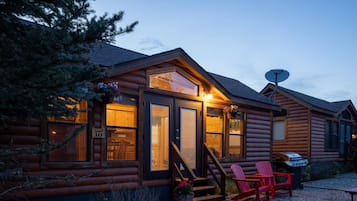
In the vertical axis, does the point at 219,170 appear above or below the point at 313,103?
below

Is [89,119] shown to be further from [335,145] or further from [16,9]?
[335,145]

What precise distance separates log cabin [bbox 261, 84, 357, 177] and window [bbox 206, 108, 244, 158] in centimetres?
411

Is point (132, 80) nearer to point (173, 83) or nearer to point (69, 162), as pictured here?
point (173, 83)

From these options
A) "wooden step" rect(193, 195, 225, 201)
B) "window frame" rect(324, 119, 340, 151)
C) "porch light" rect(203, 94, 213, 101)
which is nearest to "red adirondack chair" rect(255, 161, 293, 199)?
"wooden step" rect(193, 195, 225, 201)

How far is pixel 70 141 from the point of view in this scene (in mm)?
6082

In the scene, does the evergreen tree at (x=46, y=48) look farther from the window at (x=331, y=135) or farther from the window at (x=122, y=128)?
the window at (x=331, y=135)

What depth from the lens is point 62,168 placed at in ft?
19.2

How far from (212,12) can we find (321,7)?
376cm

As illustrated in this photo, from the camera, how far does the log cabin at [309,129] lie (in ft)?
48.1

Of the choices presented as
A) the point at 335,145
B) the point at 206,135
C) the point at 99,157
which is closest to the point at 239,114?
the point at 206,135

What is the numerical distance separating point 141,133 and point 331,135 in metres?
12.2

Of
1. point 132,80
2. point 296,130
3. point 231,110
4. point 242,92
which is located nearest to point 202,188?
point 231,110

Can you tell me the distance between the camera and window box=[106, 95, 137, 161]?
6.71 metres

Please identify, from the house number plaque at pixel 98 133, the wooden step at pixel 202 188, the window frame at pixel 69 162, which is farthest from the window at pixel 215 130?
the window frame at pixel 69 162
